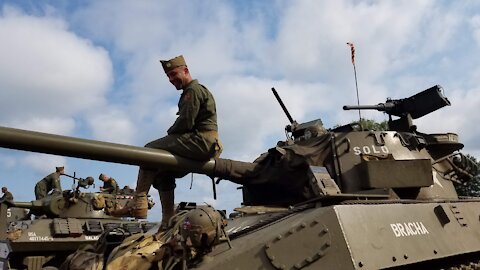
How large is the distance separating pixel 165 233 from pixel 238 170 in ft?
5.05

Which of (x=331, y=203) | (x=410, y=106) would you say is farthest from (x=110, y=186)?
(x=331, y=203)

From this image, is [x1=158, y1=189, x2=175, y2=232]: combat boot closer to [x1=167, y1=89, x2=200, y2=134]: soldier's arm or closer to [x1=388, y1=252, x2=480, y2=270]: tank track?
[x1=167, y1=89, x2=200, y2=134]: soldier's arm

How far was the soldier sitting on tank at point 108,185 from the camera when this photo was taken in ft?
59.6

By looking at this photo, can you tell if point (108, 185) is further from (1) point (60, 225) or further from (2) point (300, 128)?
(2) point (300, 128)

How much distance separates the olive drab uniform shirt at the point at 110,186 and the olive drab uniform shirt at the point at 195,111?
40.2ft

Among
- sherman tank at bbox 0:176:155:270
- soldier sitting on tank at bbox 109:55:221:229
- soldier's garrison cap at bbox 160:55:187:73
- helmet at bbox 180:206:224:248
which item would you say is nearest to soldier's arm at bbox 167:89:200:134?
soldier sitting on tank at bbox 109:55:221:229

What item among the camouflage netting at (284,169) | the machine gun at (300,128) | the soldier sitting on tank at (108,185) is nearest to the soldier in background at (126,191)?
the soldier sitting on tank at (108,185)

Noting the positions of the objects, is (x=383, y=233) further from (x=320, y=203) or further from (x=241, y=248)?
(x=241, y=248)

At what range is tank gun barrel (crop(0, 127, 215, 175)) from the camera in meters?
5.25

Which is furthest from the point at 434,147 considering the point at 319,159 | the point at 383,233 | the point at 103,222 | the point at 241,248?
the point at 103,222

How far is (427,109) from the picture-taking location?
8.97m

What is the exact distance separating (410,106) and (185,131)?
4402 millimetres

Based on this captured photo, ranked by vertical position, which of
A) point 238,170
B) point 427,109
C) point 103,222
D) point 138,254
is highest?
point 103,222

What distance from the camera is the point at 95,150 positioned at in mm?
5777
